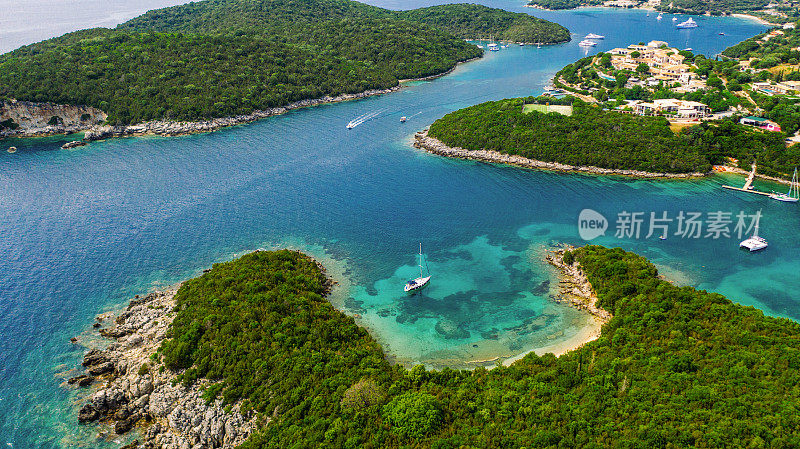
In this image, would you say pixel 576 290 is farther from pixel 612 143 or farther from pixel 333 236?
pixel 612 143

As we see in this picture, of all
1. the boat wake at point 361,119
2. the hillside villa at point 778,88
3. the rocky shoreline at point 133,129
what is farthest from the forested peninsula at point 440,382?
the hillside villa at point 778,88

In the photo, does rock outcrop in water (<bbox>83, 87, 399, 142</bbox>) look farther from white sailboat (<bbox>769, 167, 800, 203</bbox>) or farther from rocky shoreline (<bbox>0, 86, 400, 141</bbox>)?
white sailboat (<bbox>769, 167, 800, 203</bbox>)

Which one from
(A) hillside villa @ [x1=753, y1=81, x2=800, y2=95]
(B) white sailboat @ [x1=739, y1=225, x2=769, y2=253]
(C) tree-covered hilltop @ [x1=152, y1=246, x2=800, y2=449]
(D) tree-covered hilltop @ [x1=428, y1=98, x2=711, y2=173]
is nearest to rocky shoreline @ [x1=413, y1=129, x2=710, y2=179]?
(D) tree-covered hilltop @ [x1=428, y1=98, x2=711, y2=173]

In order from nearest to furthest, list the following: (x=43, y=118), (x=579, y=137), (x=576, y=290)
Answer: (x=576, y=290) < (x=579, y=137) < (x=43, y=118)

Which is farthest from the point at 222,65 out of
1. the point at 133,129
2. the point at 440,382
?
the point at 440,382

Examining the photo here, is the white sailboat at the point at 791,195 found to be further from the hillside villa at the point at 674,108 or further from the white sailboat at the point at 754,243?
the hillside villa at the point at 674,108

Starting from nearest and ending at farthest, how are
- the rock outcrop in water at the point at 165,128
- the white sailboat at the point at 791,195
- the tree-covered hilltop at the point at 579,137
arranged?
the white sailboat at the point at 791,195 < the tree-covered hilltop at the point at 579,137 < the rock outcrop in water at the point at 165,128

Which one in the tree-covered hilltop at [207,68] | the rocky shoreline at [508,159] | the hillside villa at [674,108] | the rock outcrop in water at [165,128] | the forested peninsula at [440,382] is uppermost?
the tree-covered hilltop at [207,68]

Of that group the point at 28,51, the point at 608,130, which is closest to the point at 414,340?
the point at 608,130
